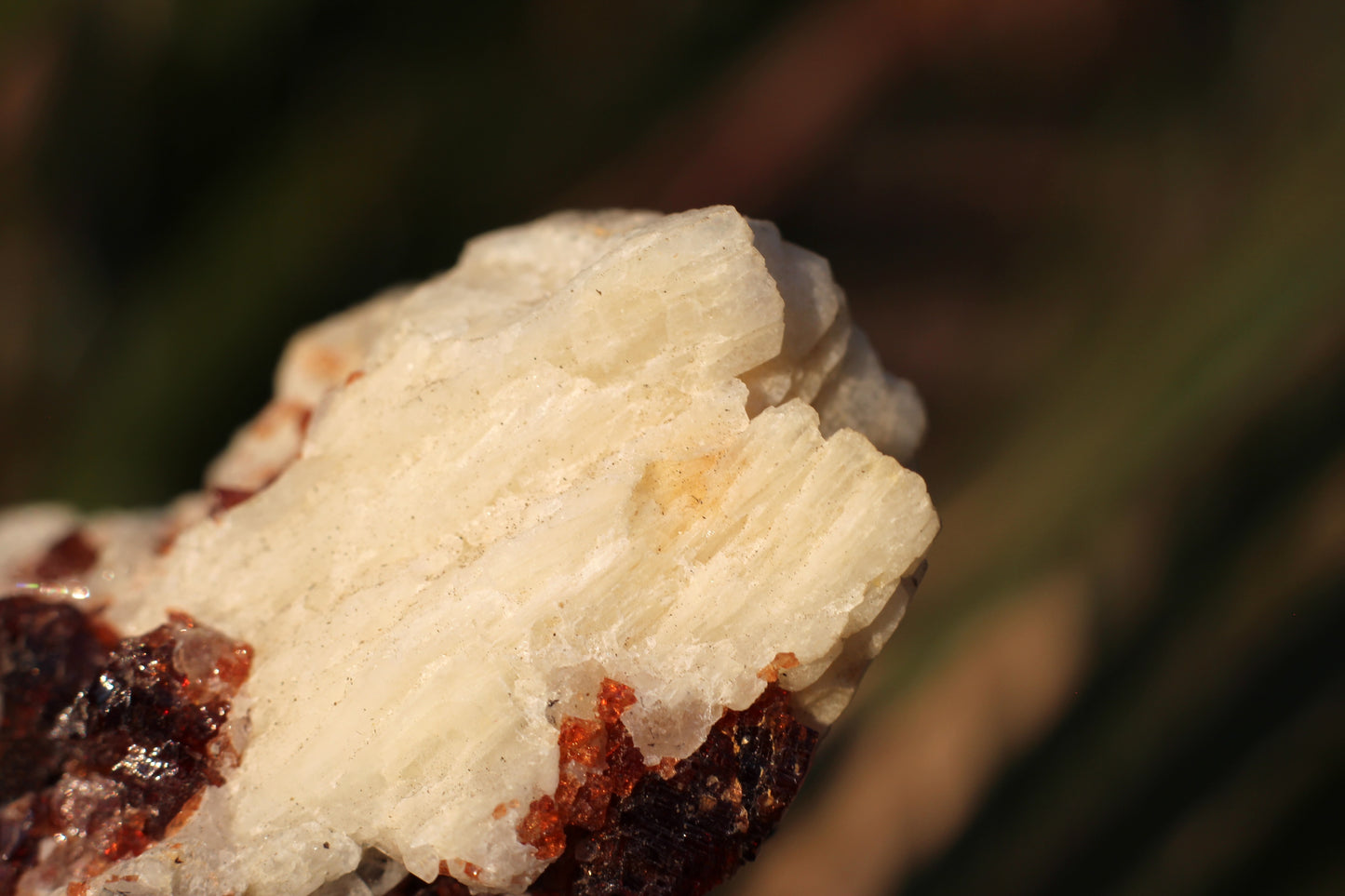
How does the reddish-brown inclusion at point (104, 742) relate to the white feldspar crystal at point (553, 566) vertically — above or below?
below

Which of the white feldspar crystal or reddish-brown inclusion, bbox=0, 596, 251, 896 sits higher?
the white feldspar crystal

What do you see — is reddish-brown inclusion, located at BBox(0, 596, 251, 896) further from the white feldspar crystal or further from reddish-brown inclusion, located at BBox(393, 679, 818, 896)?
reddish-brown inclusion, located at BBox(393, 679, 818, 896)

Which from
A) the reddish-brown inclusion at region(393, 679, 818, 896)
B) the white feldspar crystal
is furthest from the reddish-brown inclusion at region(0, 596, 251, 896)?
the reddish-brown inclusion at region(393, 679, 818, 896)

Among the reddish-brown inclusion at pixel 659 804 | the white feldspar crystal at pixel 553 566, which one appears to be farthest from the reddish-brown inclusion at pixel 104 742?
the reddish-brown inclusion at pixel 659 804

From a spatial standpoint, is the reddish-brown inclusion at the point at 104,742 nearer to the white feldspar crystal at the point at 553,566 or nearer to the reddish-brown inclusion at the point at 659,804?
the white feldspar crystal at the point at 553,566
